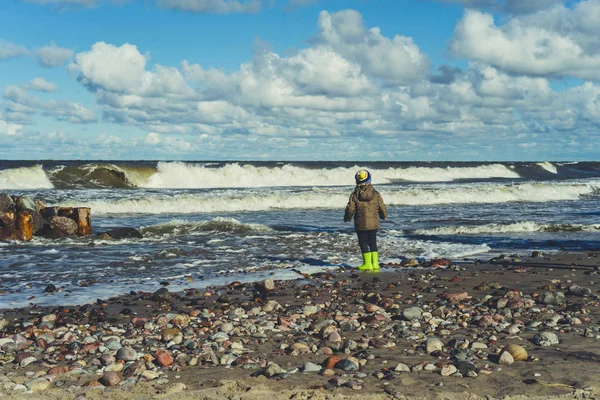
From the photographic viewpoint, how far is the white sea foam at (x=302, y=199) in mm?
29953

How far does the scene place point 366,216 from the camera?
12180mm

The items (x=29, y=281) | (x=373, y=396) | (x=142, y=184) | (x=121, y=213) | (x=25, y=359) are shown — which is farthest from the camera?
(x=142, y=184)

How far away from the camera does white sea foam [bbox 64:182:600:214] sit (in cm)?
2995

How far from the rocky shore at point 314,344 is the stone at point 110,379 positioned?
0.01 meters

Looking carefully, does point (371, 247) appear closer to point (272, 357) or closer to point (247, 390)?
point (272, 357)

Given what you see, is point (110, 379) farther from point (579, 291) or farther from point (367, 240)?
point (367, 240)

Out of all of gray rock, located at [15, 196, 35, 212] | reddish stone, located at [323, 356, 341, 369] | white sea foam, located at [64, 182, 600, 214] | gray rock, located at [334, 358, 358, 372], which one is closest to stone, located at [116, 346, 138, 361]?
reddish stone, located at [323, 356, 341, 369]

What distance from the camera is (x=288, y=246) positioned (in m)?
16.2

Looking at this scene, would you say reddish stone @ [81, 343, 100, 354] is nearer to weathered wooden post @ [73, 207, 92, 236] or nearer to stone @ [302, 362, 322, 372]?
stone @ [302, 362, 322, 372]

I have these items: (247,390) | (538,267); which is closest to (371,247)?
(538,267)

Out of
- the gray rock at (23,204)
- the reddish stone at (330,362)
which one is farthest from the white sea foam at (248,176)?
the reddish stone at (330,362)

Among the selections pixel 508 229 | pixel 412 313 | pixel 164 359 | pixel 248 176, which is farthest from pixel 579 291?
pixel 248 176

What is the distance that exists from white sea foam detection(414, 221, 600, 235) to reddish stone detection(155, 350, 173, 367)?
1412 centimetres

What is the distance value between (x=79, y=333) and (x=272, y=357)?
2399 millimetres
